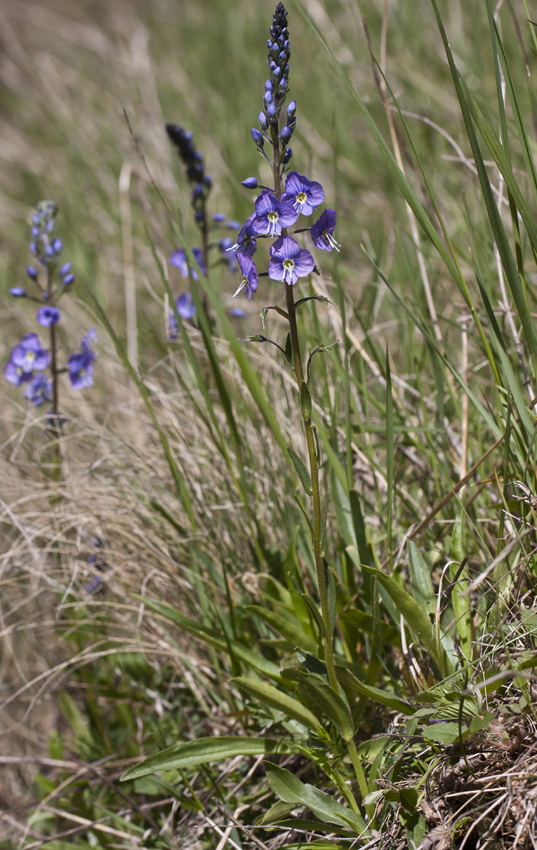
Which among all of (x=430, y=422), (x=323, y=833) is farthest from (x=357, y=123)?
(x=323, y=833)

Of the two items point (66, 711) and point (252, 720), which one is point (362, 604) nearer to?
point (252, 720)

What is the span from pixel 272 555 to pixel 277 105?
1537 millimetres

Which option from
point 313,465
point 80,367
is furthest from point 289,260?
point 80,367

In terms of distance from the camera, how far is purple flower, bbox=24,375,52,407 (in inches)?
123

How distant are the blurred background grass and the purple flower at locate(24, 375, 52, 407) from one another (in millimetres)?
170

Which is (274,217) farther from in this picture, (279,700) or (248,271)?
(279,700)

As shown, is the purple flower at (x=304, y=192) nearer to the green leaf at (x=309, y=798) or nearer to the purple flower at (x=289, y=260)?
the purple flower at (x=289, y=260)

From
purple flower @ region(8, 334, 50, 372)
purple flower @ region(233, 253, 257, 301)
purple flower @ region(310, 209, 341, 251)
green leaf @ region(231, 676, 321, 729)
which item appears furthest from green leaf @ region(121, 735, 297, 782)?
purple flower @ region(8, 334, 50, 372)

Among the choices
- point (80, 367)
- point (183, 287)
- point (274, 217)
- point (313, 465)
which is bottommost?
point (313, 465)

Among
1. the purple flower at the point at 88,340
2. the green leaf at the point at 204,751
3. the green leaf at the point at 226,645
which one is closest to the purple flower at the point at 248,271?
the green leaf at the point at 226,645

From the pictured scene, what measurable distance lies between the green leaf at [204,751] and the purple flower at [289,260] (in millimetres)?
1367

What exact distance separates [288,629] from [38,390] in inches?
71.8

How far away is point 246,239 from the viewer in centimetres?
162

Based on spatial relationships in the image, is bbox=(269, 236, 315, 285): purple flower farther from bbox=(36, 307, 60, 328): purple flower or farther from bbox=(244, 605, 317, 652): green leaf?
bbox=(36, 307, 60, 328): purple flower
